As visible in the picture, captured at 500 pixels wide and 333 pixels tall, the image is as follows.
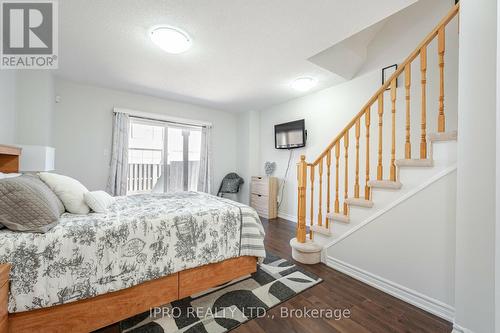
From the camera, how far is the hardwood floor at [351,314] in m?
1.33

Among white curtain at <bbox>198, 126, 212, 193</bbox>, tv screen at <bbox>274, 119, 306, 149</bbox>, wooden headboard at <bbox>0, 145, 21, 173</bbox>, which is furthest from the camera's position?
white curtain at <bbox>198, 126, 212, 193</bbox>

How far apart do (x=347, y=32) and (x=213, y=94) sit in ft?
7.92

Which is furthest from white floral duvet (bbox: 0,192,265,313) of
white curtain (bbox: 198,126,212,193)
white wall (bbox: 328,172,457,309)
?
white curtain (bbox: 198,126,212,193)

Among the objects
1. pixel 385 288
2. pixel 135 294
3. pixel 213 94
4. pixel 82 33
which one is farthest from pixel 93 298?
pixel 213 94

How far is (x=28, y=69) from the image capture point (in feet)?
8.32

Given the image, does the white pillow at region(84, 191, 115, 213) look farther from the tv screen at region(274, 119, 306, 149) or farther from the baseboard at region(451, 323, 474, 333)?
the tv screen at region(274, 119, 306, 149)

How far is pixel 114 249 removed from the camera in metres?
1.28

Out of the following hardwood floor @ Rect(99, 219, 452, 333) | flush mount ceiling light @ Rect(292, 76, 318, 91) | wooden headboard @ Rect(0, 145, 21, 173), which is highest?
flush mount ceiling light @ Rect(292, 76, 318, 91)

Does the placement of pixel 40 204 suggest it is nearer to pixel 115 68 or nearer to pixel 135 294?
pixel 135 294

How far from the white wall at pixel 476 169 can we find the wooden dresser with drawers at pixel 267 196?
9.95ft

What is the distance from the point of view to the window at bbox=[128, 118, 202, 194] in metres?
3.81

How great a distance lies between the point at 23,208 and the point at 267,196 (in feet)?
11.5

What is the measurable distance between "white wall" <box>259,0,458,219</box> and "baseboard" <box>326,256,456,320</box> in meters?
1.36

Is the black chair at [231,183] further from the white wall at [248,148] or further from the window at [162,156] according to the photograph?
the window at [162,156]
